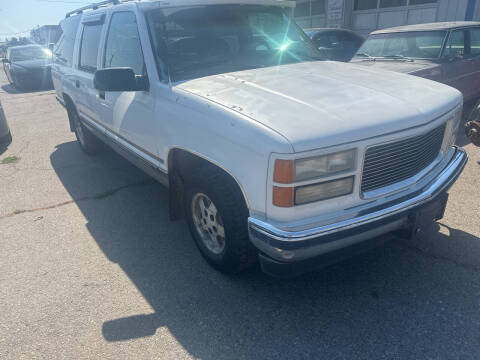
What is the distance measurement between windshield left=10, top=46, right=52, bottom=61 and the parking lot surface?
41.6ft

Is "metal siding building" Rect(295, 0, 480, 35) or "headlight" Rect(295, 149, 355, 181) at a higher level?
"metal siding building" Rect(295, 0, 480, 35)

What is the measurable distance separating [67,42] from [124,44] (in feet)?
8.03

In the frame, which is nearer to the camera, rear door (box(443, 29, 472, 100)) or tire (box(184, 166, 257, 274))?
tire (box(184, 166, 257, 274))

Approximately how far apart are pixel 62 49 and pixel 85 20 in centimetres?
128

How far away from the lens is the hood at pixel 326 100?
2.02m

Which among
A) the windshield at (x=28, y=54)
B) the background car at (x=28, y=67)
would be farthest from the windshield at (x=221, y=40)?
the windshield at (x=28, y=54)

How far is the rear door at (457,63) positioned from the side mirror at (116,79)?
471 cm

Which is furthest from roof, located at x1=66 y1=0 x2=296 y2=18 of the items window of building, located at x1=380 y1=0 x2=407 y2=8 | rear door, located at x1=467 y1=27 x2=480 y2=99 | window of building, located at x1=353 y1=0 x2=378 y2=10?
window of building, located at x1=353 y1=0 x2=378 y2=10

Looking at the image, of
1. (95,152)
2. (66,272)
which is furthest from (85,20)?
(66,272)

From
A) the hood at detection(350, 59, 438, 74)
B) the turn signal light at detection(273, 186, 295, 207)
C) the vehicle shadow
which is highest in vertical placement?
the hood at detection(350, 59, 438, 74)

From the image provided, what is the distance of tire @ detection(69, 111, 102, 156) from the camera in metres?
5.61

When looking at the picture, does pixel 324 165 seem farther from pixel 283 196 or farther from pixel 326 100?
pixel 326 100

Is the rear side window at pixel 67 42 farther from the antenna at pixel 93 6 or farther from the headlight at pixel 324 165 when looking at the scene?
the headlight at pixel 324 165

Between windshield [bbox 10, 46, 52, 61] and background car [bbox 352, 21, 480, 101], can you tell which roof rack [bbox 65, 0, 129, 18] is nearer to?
background car [bbox 352, 21, 480, 101]
